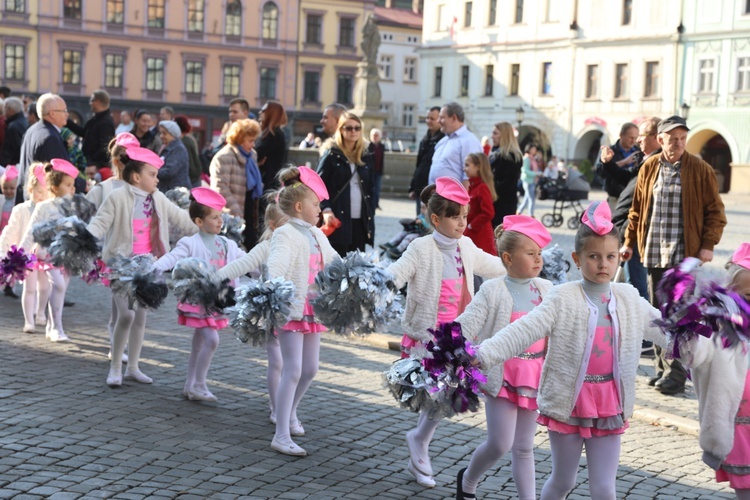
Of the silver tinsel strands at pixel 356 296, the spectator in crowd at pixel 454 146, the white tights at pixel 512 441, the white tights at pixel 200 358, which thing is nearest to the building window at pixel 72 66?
the spectator in crowd at pixel 454 146

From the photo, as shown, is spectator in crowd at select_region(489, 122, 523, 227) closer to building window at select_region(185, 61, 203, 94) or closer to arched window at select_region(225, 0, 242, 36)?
building window at select_region(185, 61, 203, 94)

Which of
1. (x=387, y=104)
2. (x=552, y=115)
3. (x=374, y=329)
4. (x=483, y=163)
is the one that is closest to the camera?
(x=374, y=329)

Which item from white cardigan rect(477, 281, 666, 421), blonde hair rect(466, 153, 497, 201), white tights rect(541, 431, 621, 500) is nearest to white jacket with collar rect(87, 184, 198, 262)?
blonde hair rect(466, 153, 497, 201)

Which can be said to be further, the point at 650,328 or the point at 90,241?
the point at 90,241

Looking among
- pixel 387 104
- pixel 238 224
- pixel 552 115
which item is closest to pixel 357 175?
pixel 238 224

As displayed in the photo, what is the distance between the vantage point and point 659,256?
887cm

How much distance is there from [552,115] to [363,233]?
50.6 m

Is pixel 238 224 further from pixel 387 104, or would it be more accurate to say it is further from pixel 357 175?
pixel 387 104

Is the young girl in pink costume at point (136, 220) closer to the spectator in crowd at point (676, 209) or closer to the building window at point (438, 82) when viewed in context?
the spectator in crowd at point (676, 209)

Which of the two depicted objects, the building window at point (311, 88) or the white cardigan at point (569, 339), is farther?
the building window at point (311, 88)

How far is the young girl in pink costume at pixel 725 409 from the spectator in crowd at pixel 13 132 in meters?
10.9

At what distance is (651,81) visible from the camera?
53.7m

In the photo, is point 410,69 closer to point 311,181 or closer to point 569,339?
point 311,181

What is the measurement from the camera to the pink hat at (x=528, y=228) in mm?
5508
